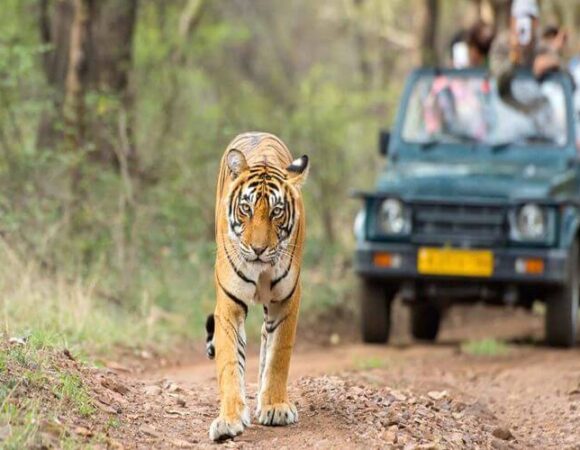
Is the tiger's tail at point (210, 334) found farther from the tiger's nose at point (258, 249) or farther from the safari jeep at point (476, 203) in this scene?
the safari jeep at point (476, 203)

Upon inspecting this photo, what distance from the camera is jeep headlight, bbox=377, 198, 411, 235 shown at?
35.3ft

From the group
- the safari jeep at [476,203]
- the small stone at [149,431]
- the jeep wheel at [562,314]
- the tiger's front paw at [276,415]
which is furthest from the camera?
the jeep wheel at [562,314]

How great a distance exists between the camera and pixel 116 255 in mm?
11727

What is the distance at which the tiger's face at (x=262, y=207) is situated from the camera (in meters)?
6.12

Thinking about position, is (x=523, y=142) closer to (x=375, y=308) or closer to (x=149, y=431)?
(x=375, y=308)

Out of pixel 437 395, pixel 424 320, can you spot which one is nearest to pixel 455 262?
pixel 424 320

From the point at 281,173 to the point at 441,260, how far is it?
14.4 ft

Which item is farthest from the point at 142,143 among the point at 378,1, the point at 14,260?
the point at 378,1

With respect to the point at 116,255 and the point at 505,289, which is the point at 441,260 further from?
the point at 116,255

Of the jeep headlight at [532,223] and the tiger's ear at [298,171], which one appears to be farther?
the jeep headlight at [532,223]

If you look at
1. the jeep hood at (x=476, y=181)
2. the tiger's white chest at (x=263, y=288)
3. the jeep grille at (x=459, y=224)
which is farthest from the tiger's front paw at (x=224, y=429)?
the jeep hood at (x=476, y=181)

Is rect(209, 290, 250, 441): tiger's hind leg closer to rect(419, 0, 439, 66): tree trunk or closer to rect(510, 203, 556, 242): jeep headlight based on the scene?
rect(510, 203, 556, 242): jeep headlight

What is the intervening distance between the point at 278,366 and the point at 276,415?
9.1 inches

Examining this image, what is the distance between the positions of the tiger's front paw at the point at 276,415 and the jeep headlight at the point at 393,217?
4.49m
